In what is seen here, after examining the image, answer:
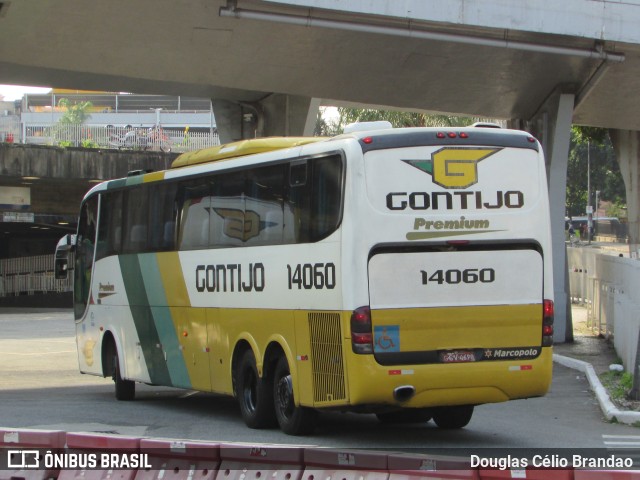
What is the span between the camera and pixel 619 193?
96562 millimetres

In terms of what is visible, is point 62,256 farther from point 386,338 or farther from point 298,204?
point 386,338

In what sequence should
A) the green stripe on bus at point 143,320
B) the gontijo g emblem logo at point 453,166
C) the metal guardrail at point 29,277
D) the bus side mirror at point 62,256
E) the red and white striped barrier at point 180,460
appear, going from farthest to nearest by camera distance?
the metal guardrail at point 29,277
the bus side mirror at point 62,256
the green stripe on bus at point 143,320
the gontijo g emblem logo at point 453,166
the red and white striped barrier at point 180,460

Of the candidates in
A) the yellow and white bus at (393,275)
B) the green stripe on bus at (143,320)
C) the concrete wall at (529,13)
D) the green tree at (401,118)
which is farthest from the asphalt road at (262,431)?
the green tree at (401,118)

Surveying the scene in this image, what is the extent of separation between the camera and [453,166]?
38.2ft

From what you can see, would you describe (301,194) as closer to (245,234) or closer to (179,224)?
(245,234)

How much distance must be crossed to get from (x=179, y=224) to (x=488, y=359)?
550 centimetres

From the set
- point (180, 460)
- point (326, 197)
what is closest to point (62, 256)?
point (326, 197)

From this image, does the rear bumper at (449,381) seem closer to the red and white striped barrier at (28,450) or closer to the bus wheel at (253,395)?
the bus wheel at (253,395)

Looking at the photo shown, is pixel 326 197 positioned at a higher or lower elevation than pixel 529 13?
lower

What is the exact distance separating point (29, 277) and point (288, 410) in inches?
1534

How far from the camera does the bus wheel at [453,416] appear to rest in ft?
43.3

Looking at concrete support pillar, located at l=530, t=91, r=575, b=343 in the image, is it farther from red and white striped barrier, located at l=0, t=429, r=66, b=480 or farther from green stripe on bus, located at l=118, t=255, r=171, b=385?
red and white striped barrier, located at l=0, t=429, r=66, b=480

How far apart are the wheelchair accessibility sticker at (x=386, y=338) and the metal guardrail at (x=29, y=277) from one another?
39.8 metres

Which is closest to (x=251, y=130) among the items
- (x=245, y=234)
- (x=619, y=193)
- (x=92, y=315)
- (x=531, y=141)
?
(x=92, y=315)
